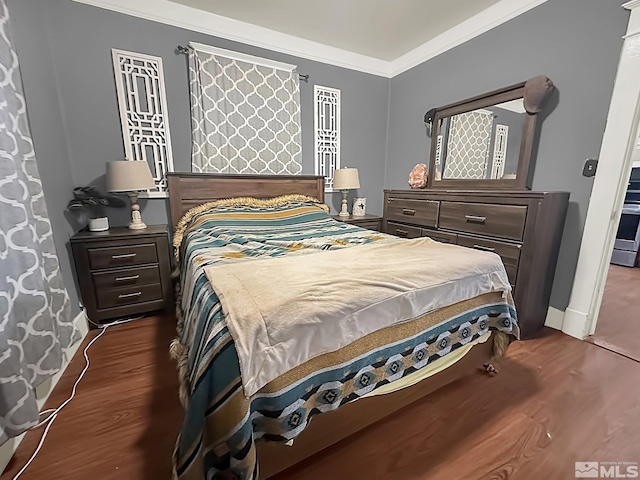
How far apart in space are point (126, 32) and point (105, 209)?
1454mm

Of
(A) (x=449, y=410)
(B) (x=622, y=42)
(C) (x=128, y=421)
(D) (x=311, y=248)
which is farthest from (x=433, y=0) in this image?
(C) (x=128, y=421)

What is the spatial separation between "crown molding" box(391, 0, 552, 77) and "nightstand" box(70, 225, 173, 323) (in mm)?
3159

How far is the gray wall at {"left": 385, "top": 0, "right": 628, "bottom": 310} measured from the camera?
184 centimetres

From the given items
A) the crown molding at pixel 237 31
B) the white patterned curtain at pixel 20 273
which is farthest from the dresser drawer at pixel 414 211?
the white patterned curtain at pixel 20 273

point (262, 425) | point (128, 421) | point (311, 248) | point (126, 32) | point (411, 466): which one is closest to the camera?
point (262, 425)

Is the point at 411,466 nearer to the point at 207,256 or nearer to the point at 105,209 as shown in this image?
the point at 207,256

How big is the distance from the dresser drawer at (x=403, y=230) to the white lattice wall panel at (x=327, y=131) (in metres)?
0.87

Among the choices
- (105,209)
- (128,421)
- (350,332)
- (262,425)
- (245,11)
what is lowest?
(128,421)

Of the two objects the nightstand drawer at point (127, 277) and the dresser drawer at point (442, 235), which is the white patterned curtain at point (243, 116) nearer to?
the nightstand drawer at point (127, 277)

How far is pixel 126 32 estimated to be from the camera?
2283mm

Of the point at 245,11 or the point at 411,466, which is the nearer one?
the point at 411,466

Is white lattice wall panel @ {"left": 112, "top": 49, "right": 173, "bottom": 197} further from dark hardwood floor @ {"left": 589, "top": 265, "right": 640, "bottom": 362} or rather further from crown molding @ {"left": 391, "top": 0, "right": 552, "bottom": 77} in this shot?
dark hardwood floor @ {"left": 589, "top": 265, "right": 640, "bottom": 362}

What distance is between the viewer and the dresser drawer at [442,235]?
2.37 meters

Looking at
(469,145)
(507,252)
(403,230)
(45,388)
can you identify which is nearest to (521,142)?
(469,145)
